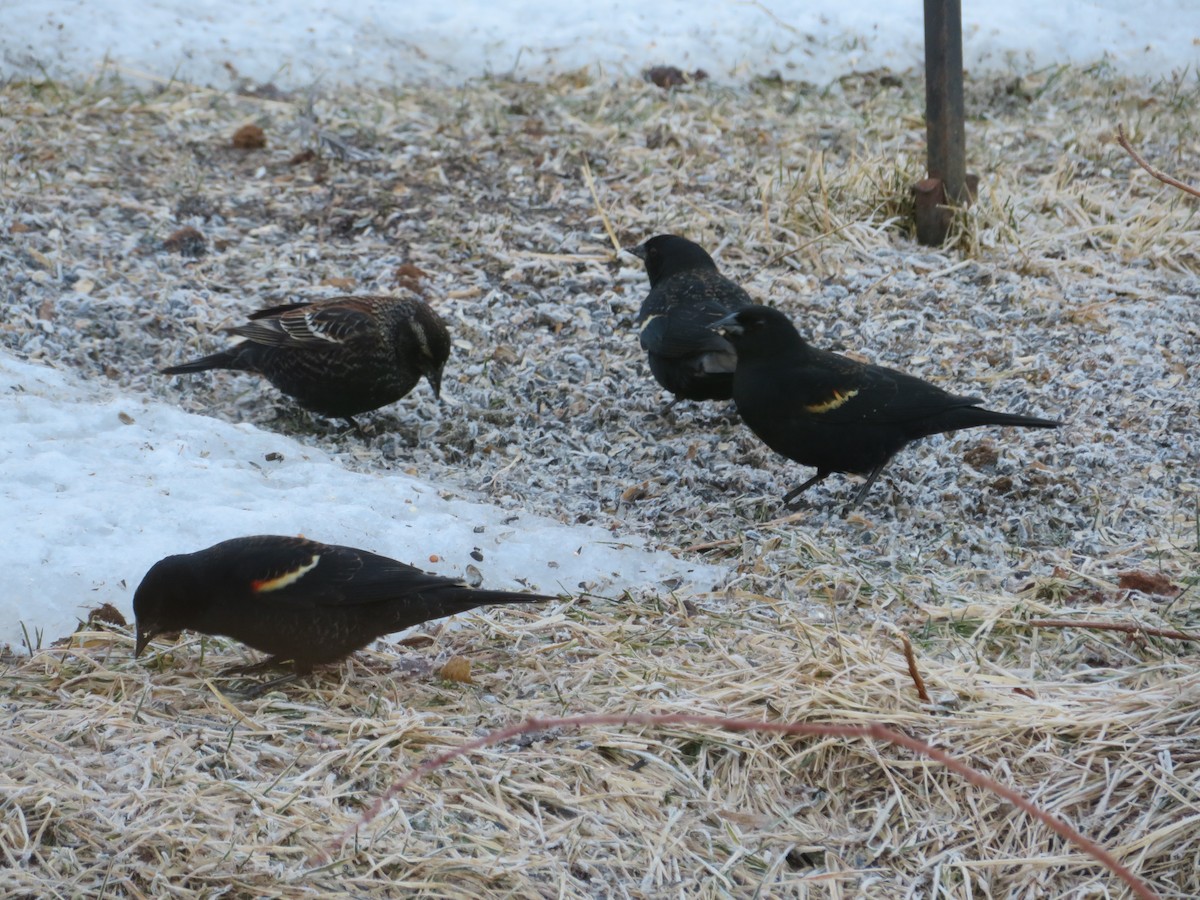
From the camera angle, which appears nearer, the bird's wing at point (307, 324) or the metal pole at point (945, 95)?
the bird's wing at point (307, 324)

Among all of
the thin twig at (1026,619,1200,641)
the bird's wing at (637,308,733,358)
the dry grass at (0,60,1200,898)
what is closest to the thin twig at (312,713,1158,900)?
the dry grass at (0,60,1200,898)

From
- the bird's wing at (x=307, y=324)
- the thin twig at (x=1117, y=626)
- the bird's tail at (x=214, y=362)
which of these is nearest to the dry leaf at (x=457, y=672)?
the thin twig at (x=1117, y=626)

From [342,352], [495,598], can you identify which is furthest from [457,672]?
[342,352]

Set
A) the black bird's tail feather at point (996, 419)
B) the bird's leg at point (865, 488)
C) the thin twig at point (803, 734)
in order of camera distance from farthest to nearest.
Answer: the bird's leg at point (865, 488), the black bird's tail feather at point (996, 419), the thin twig at point (803, 734)

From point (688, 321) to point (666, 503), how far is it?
880 millimetres

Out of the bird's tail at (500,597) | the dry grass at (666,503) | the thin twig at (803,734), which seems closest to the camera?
the thin twig at (803,734)

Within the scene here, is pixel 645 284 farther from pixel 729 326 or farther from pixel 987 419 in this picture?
pixel 987 419

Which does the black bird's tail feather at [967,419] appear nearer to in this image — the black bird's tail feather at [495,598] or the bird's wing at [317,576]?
the black bird's tail feather at [495,598]

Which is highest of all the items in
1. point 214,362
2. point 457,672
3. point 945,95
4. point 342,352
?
point 945,95

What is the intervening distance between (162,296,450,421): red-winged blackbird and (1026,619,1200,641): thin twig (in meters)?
2.74

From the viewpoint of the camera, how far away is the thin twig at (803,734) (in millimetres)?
1620

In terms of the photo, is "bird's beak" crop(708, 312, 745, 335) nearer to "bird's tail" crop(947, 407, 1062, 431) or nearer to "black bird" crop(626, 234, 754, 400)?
"black bird" crop(626, 234, 754, 400)

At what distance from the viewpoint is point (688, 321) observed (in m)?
5.47

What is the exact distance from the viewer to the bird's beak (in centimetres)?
513
